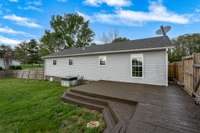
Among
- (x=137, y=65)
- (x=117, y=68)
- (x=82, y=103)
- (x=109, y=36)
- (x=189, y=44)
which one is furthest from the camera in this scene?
(x=109, y=36)

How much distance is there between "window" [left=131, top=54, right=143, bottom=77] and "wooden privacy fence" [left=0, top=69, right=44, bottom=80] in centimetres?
1177

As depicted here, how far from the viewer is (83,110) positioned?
5391 millimetres

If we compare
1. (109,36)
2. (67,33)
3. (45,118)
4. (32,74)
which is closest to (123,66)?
(45,118)

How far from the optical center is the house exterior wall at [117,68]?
807 cm

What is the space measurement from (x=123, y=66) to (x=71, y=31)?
998 inches

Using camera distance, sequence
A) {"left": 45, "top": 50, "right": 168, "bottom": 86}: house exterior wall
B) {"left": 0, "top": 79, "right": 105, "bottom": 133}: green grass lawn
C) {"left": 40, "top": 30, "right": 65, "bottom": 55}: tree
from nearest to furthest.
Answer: {"left": 0, "top": 79, "right": 105, "bottom": 133}: green grass lawn, {"left": 45, "top": 50, "right": 168, "bottom": 86}: house exterior wall, {"left": 40, "top": 30, "right": 65, "bottom": 55}: tree

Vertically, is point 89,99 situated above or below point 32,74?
below

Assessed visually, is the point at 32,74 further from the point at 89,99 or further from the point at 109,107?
A: the point at 109,107

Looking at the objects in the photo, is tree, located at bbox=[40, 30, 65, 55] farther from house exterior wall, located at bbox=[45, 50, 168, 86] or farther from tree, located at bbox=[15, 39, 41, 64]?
house exterior wall, located at bbox=[45, 50, 168, 86]

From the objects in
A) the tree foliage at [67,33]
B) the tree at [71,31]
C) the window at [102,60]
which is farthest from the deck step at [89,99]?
the tree at [71,31]

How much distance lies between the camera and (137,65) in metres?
8.80

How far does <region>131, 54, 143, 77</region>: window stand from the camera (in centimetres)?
867

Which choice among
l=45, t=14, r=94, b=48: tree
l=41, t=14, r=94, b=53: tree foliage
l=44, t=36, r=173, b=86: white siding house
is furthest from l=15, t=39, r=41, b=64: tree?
l=44, t=36, r=173, b=86: white siding house

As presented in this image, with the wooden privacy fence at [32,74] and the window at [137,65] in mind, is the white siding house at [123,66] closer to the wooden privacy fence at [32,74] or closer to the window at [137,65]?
the window at [137,65]
